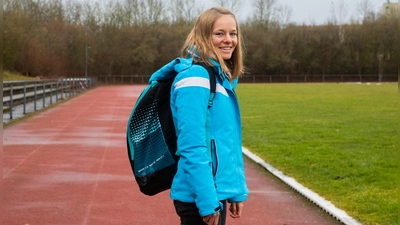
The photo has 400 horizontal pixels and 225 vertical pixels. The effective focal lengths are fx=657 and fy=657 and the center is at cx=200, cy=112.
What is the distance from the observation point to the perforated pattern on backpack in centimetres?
345

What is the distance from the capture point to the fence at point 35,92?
21464 mm

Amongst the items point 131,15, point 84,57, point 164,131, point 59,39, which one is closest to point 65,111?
point 164,131

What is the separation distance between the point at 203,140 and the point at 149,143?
1.18ft

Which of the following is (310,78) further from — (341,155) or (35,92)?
(341,155)

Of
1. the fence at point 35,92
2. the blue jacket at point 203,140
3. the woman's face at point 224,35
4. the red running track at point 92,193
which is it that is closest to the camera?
the blue jacket at point 203,140

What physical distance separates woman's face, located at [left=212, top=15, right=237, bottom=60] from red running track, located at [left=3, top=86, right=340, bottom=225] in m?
3.78

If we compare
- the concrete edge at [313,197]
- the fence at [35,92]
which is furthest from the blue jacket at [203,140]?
the fence at [35,92]

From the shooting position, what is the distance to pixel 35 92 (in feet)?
88.9

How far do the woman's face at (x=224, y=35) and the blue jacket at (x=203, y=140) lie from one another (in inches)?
6.4

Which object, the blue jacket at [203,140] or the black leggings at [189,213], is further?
the black leggings at [189,213]

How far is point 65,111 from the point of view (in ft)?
84.2

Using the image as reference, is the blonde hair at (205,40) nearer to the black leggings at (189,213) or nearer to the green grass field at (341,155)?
the black leggings at (189,213)

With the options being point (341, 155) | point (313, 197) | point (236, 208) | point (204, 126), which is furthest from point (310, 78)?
point (204, 126)

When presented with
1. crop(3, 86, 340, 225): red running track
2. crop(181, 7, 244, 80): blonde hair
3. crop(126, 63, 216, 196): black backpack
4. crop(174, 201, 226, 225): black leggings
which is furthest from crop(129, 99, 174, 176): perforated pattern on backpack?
crop(3, 86, 340, 225): red running track
